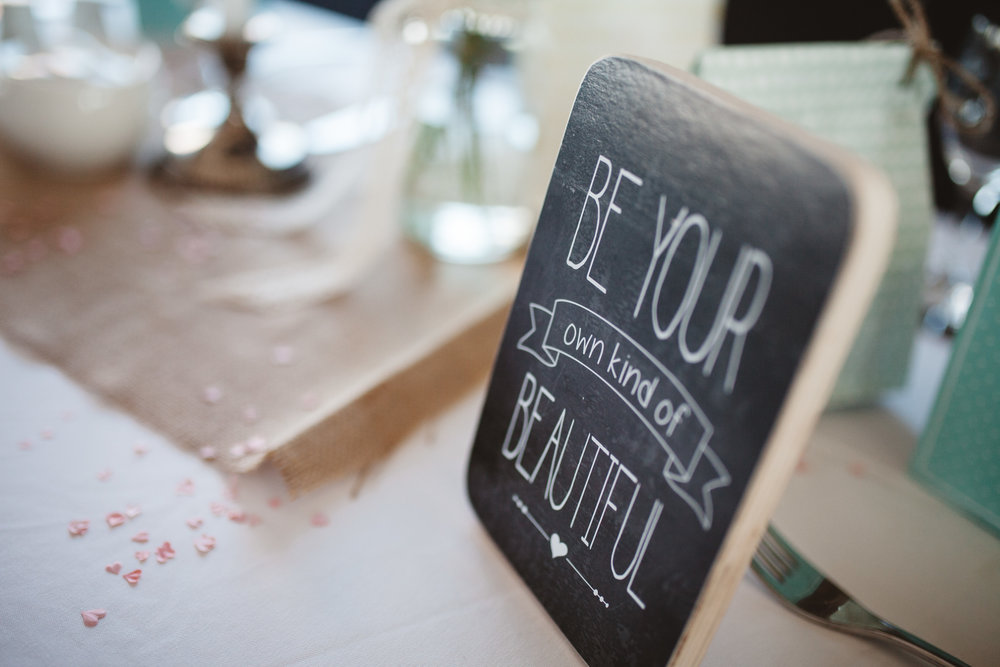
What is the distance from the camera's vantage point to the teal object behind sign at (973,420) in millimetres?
469

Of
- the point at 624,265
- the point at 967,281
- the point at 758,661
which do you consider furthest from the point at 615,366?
the point at 967,281

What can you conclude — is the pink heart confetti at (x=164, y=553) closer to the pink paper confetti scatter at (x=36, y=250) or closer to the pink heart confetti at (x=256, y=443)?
the pink heart confetti at (x=256, y=443)

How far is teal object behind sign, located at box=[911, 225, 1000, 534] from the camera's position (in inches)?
18.4

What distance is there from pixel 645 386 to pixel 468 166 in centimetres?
46

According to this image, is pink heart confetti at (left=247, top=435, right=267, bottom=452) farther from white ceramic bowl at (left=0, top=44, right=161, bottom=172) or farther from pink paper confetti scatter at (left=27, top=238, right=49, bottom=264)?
white ceramic bowl at (left=0, top=44, right=161, bottom=172)

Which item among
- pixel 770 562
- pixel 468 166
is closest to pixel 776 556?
pixel 770 562

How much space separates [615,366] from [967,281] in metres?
0.54

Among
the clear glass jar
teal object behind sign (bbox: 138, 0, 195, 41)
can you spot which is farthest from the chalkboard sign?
teal object behind sign (bbox: 138, 0, 195, 41)

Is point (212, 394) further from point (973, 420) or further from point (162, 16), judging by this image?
point (162, 16)

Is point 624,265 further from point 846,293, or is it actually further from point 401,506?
point 401,506

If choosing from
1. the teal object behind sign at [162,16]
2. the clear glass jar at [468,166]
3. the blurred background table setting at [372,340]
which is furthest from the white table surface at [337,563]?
the teal object behind sign at [162,16]

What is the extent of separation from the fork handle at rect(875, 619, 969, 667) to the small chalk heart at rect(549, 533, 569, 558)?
180 millimetres

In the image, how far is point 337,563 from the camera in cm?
45

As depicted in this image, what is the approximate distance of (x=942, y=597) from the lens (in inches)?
18.2
